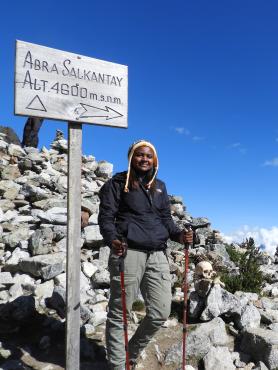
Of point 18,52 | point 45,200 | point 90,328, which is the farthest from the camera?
→ point 45,200

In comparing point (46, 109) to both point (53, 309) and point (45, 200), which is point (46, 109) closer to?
point (53, 309)

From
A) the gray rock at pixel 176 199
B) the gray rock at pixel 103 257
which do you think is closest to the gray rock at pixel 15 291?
the gray rock at pixel 103 257

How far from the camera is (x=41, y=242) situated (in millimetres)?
10180

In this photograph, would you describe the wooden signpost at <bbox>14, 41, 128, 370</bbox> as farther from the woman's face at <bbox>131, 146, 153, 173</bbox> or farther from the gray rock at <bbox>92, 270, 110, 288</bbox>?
the gray rock at <bbox>92, 270, 110, 288</bbox>

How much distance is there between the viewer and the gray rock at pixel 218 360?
Result: 620 centimetres

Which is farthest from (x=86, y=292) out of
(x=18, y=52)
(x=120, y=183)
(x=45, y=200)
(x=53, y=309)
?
(x=45, y=200)

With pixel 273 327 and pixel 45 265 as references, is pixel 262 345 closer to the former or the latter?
pixel 273 327

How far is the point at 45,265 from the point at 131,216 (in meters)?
4.42

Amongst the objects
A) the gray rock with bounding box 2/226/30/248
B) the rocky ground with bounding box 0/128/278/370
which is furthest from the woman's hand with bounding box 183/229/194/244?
the gray rock with bounding box 2/226/30/248

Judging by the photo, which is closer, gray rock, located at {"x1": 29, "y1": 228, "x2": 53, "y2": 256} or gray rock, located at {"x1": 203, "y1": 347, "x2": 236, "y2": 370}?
gray rock, located at {"x1": 203, "y1": 347, "x2": 236, "y2": 370}

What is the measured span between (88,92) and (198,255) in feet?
25.1

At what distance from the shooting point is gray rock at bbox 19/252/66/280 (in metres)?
8.80

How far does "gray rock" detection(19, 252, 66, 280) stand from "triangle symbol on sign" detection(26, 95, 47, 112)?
4.64m

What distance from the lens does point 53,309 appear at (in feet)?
25.4
